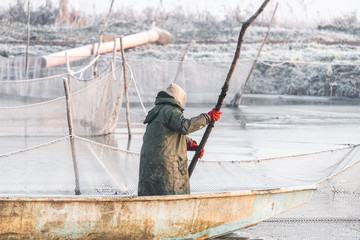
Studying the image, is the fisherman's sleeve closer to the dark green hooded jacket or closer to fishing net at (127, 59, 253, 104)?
the dark green hooded jacket

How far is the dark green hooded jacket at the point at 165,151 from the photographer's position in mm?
5617

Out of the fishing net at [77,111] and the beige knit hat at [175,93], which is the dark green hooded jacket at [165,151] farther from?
the fishing net at [77,111]

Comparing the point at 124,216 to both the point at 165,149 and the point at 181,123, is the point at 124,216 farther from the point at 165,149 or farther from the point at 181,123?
the point at 181,123

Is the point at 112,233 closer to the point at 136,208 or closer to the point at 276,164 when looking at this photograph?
the point at 136,208

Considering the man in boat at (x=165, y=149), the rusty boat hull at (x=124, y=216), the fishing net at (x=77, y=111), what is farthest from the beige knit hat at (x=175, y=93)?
the fishing net at (x=77, y=111)

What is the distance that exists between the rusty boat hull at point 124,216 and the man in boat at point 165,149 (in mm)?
244

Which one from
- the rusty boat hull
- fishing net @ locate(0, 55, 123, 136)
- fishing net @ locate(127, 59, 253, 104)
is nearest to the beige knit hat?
the rusty boat hull

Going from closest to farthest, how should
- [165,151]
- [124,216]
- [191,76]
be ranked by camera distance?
[124,216] → [165,151] → [191,76]

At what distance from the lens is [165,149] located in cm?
564

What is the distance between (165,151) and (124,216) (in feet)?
2.12

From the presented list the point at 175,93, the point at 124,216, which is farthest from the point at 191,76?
the point at 124,216

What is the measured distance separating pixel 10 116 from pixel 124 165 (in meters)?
4.55

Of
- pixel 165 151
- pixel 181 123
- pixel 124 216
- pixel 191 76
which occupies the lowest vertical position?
pixel 124 216

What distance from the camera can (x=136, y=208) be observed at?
5480mm
